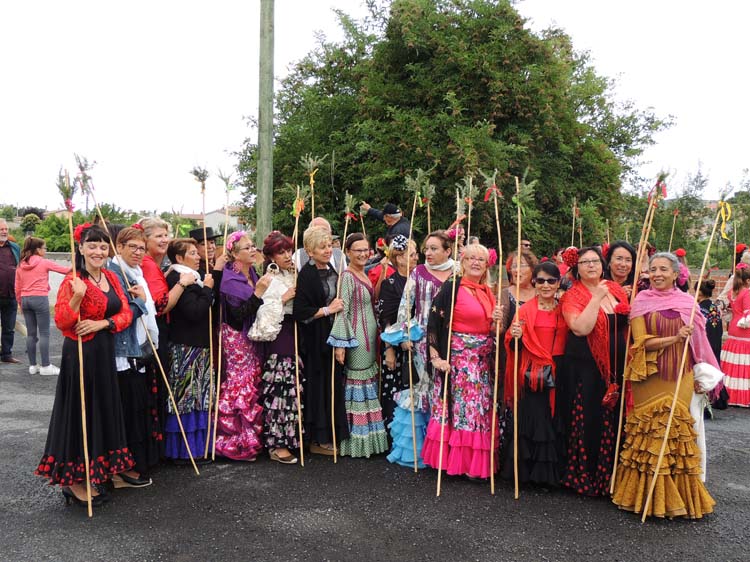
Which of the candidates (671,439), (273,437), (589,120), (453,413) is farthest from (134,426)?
(589,120)

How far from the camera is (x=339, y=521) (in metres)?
3.70

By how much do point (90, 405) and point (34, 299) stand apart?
4.65m

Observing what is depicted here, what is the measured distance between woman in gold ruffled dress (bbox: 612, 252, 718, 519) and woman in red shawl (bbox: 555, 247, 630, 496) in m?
0.17

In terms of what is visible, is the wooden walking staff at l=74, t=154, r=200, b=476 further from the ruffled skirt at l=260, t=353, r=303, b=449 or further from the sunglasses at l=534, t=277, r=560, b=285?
the sunglasses at l=534, t=277, r=560, b=285

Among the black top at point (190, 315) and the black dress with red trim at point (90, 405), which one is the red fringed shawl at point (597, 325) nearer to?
the black top at point (190, 315)

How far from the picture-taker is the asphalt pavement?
3324 millimetres

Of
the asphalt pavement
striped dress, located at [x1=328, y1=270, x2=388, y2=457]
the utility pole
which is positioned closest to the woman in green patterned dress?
striped dress, located at [x1=328, y1=270, x2=388, y2=457]

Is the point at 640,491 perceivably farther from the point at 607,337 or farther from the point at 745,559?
the point at 607,337

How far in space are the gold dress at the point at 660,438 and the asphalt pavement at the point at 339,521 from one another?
13 cm

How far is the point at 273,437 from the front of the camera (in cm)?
479

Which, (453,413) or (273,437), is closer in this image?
(453,413)

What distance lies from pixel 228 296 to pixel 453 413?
78.9 inches

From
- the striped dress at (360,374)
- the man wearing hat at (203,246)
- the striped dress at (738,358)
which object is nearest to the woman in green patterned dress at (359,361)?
the striped dress at (360,374)

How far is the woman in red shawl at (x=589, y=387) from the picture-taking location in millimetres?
4070
